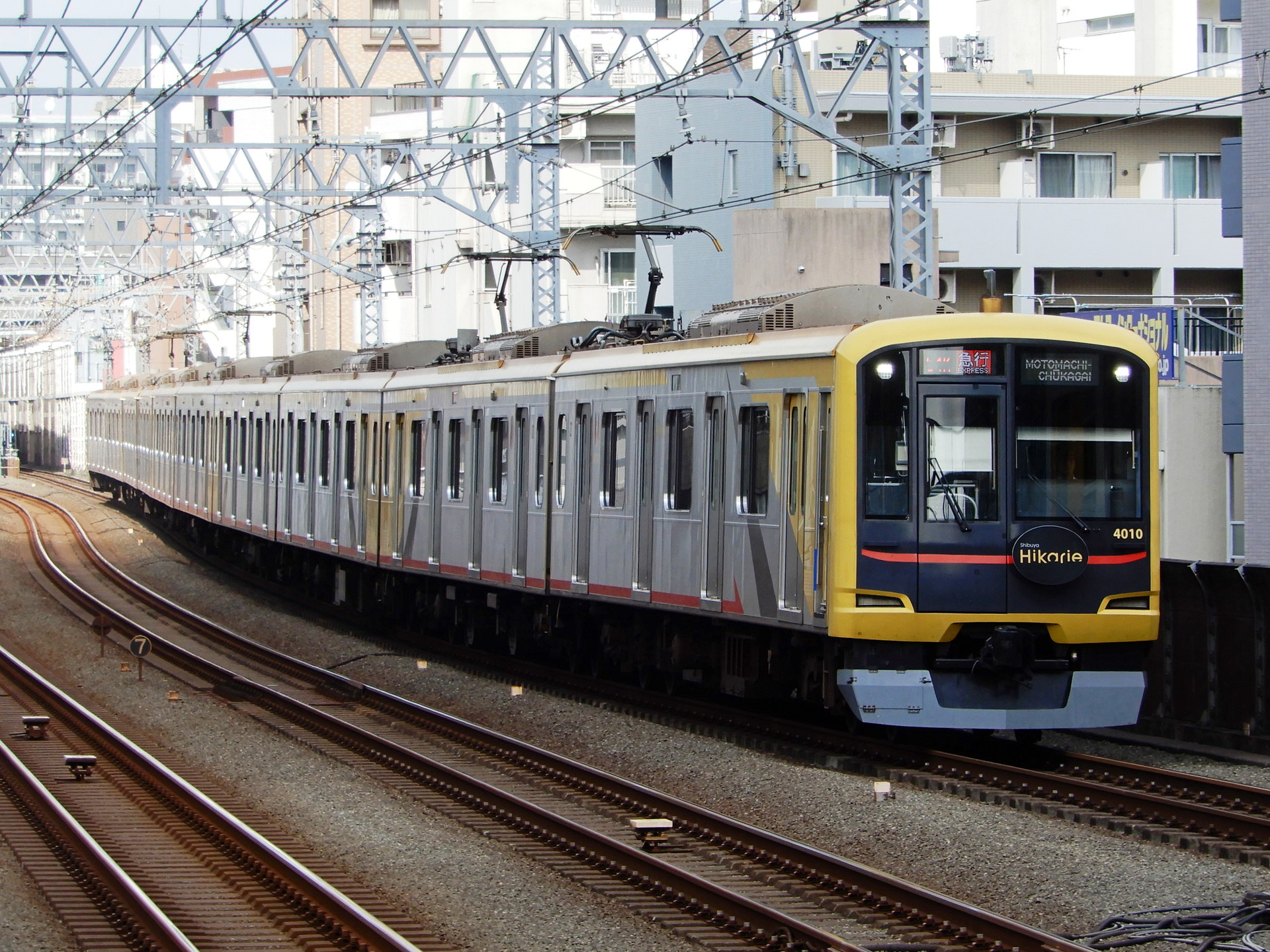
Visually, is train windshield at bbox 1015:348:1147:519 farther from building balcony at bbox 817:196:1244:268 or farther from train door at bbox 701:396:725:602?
building balcony at bbox 817:196:1244:268

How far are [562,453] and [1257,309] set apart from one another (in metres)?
7.03

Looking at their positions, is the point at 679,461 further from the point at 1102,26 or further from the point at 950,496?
the point at 1102,26

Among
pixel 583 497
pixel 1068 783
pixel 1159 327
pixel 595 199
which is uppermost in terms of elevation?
pixel 595 199

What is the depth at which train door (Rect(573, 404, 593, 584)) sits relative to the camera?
48.1 feet

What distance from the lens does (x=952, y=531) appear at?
34.6ft

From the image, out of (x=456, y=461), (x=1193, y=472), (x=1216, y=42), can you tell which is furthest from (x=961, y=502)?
(x=1216, y=42)

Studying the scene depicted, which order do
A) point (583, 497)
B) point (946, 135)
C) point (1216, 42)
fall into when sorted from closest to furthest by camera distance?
point (583, 497) → point (946, 135) → point (1216, 42)

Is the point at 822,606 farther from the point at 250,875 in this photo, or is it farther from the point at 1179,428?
the point at 1179,428

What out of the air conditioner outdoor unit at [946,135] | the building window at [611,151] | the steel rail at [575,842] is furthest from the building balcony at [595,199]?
the steel rail at [575,842]

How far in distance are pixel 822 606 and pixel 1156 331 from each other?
1370cm

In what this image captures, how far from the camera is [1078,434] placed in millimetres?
10742

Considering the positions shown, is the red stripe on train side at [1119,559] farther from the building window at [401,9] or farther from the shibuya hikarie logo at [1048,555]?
the building window at [401,9]

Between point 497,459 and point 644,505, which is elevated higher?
point 497,459

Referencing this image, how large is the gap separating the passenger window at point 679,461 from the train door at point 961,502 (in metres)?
2.57
